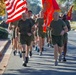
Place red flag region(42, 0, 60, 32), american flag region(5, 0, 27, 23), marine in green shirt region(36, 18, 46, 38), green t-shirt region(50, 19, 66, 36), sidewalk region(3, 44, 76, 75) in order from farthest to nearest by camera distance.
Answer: marine in green shirt region(36, 18, 46, 38) < red flag region(42, 0, 60, 32) < green t-shirt region(50, 19, 66, 36) < american flag region(5, 0, 27, 23) < sidewalk region(3, 44, 76, 75)

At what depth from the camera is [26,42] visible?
1302cm

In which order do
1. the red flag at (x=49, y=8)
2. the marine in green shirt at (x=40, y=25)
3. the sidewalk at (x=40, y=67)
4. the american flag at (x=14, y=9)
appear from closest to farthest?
A: 1. the sidewalk at (x=40, y=67)
2. the american flag at (x=14, y=9)
3. the red flag at (x=49, y=8)
4. the marine in green shirt at (x=40, y=25)

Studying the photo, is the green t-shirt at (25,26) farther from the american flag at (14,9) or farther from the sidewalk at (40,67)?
the sidewalk at (40,67)

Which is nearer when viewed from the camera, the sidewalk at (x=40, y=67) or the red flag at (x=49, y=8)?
the sidewalk at (x=40, y=67)

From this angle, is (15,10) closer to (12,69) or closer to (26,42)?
(26,42)

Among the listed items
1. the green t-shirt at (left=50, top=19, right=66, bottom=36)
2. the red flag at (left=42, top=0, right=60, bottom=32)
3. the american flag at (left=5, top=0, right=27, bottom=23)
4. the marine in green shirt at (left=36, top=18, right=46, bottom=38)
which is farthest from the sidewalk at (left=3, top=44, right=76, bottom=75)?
the marine in green shirt at (left=36, top=18, right=46, bottom=38)

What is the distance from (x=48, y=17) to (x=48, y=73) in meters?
2.52

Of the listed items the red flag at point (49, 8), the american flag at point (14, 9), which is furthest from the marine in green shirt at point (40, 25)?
the american flag at point (14, 9)

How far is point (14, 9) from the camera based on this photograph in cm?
1289

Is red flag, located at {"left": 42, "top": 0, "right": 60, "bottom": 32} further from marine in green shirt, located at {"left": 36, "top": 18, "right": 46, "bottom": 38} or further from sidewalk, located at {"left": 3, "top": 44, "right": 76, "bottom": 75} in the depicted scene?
marine in green shirt, located at {"left": 36, "top": 18, "right": 46, "bottom": 38}

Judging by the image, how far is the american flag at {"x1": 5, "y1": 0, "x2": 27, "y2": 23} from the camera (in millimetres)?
12703

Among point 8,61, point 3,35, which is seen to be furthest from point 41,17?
point 3,35

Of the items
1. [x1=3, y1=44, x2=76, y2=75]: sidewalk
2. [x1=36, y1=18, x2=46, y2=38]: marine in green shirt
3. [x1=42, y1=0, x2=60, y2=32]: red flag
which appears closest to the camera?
[x1=3, y1=44, x2=76, y2=75]: sidewalk

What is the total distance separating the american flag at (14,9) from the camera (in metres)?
12.7
